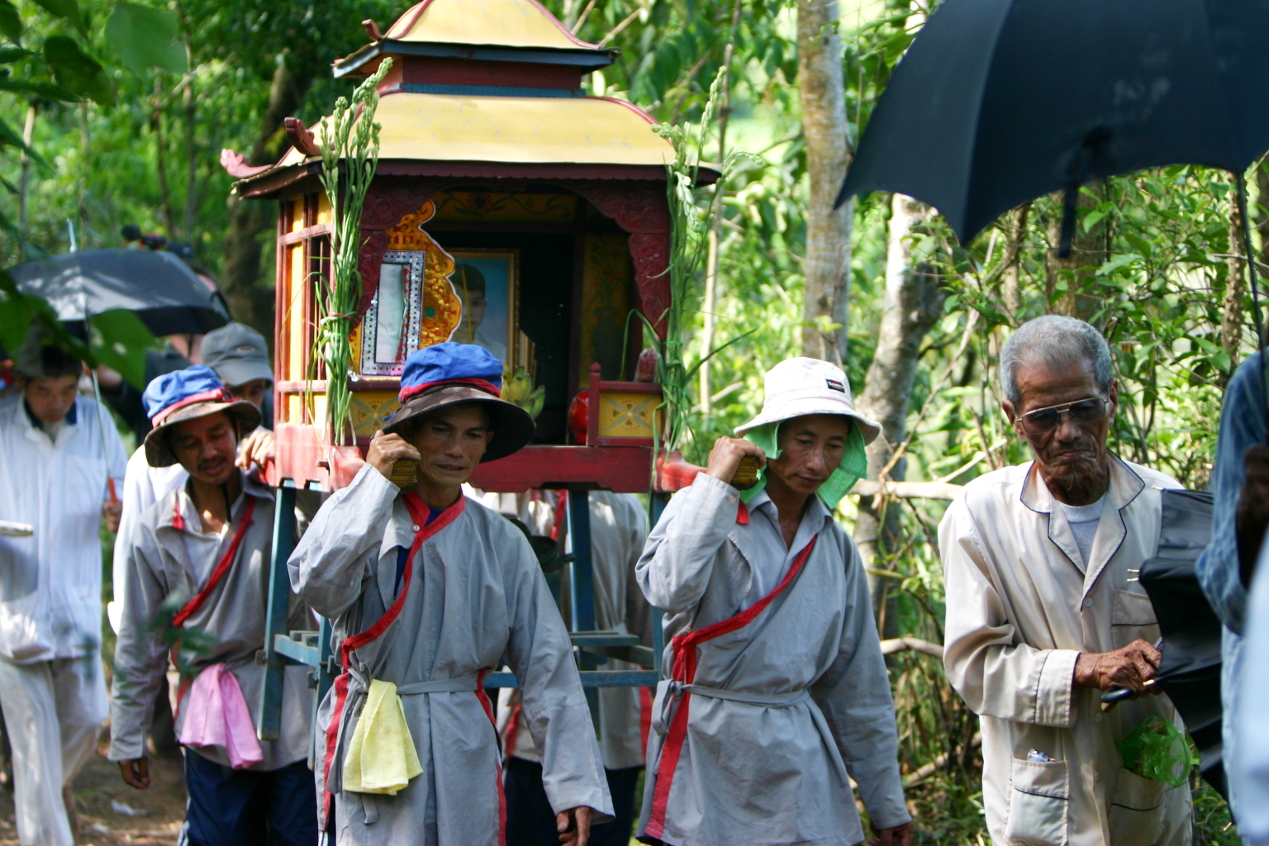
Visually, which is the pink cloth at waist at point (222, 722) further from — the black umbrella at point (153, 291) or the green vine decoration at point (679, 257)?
the green vine decoration at point (679, 257)

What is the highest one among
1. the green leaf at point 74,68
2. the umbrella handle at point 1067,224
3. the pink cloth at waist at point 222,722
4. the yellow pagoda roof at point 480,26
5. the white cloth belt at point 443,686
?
the yellow pagoda roof at point 480,26

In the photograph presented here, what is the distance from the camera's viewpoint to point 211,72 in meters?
10.1

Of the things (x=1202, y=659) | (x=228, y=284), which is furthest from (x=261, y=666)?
(x=228, y=284)

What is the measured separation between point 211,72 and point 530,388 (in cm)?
699

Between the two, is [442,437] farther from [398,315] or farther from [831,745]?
[831,745]

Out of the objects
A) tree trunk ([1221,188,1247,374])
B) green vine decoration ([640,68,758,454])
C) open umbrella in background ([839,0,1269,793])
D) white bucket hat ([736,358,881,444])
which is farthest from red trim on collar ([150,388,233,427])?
tree trunk ([1221,188,1247,374])

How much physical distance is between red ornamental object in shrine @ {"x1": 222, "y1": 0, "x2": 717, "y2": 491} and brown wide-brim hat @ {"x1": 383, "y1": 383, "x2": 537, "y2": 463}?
94 mm

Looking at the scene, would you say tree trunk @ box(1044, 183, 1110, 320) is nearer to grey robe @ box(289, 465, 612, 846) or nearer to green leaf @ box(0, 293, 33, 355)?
grey robe @ box(289, 465, 612, 846)

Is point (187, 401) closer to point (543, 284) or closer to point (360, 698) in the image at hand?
point (543, 284)

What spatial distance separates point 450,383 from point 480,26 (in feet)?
4.06

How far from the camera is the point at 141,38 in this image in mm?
1603

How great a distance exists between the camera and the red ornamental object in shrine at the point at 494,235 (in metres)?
3.65

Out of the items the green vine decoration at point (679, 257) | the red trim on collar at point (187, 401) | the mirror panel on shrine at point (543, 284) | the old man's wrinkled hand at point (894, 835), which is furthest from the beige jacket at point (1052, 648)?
the red trim on collar at point (187, 401)

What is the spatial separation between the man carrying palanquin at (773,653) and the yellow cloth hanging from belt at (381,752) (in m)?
0.65
